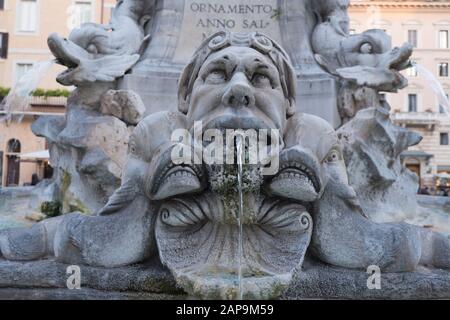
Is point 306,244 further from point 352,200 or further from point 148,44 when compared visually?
point 148,44

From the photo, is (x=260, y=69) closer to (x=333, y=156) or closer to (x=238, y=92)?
(x=238, y=92)

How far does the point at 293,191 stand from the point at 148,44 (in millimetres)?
3589

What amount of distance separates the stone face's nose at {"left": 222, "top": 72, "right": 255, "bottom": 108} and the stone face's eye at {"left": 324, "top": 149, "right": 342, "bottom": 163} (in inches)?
18.5

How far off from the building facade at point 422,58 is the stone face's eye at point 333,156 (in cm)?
3208

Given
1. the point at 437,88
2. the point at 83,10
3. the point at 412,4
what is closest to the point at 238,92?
the point at 437,88

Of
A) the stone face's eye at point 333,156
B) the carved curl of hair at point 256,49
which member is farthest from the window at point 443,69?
the stone face's eye at point 333,156

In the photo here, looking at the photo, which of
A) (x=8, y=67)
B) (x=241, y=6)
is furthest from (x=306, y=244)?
(x=8, y=67)

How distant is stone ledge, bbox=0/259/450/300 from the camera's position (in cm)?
211

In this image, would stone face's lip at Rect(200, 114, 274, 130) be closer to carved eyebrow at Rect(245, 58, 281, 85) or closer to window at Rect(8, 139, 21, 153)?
carved eyebrow at Rect(245, 58, 281, 85)

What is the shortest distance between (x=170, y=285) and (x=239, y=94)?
36.7 inches

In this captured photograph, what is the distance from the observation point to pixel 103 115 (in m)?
4.53

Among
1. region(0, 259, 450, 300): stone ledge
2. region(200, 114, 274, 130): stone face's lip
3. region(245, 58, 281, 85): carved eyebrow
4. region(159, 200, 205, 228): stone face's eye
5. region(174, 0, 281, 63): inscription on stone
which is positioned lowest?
region(0, 259, 450, 300): stone ledge

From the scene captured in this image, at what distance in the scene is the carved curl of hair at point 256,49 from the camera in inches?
97.8

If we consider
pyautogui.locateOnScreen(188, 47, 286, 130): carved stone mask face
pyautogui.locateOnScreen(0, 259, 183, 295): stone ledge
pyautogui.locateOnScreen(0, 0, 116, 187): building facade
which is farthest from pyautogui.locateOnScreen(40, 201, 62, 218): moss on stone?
pyautogui.locateOnScreen(0, 0, 116, 187): building facade
